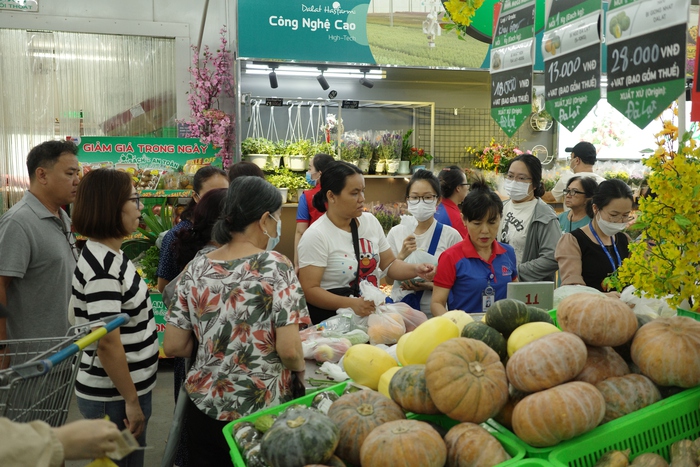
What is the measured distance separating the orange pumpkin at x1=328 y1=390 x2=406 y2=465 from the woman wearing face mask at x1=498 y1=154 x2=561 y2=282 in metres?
2.39

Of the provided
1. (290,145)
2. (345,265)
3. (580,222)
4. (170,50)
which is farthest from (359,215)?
(170,50)

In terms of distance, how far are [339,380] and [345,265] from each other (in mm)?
1101

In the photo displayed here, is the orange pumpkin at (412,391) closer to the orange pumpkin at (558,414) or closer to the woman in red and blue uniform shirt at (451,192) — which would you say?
the orange pumpkin at (558,414)

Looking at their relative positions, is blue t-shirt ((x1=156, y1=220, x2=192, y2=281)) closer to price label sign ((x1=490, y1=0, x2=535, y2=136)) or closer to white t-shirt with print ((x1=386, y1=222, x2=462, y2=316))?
white t-shirt with print ((x1=386, y1=222, x2=462, y2=316))

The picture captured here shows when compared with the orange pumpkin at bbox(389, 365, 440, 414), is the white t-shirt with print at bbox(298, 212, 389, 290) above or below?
above

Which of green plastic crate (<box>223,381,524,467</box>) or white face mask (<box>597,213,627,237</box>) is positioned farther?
white face mask (<box>597,213,627,237</box>)

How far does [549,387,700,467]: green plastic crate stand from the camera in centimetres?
158

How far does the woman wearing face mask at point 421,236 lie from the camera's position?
Result: 12.5 feet

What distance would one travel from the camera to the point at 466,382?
1626mm

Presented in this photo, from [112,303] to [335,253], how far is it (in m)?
1.32

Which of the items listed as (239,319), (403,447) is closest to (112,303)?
(239,319)

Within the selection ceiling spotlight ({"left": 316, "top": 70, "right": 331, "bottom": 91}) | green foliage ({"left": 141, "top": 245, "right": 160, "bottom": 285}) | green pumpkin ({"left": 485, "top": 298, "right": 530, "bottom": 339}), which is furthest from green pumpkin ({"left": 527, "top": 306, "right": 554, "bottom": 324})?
ceiling spotlight ({"left": 316, "top": 70, "right": 331, "bottom": 91})

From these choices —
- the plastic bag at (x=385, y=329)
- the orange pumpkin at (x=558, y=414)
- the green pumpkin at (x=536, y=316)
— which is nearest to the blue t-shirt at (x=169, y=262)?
the plastic bag at (x=385, y=329)

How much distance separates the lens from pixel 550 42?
12.7 ft
